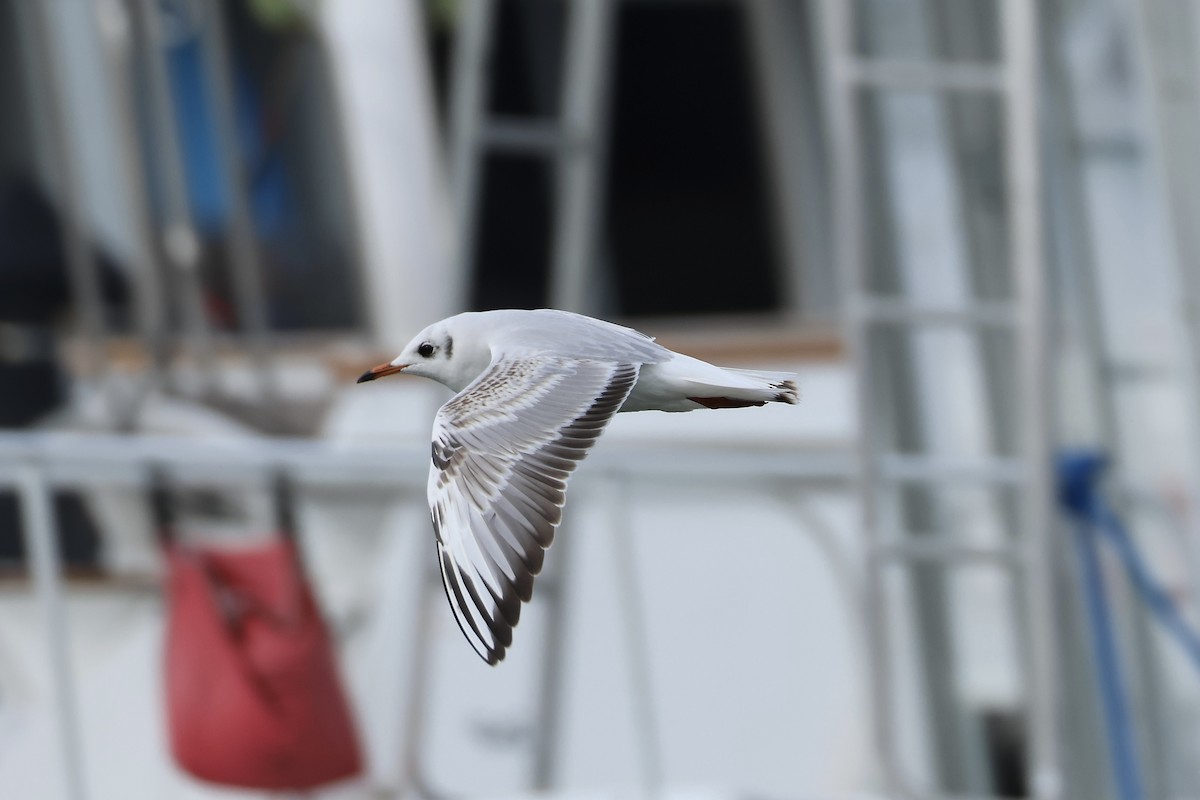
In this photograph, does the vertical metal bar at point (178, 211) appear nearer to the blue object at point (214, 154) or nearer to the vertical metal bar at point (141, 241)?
the vertical metal bar at point (141, 241)

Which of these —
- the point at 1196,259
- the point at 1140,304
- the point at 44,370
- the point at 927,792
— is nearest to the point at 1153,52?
the point at 1196,259

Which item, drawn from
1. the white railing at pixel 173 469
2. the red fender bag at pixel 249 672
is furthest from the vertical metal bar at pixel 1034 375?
the red fender bag at pixel 249 672

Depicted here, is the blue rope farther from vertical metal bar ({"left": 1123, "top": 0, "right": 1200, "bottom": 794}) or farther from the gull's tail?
the gull's tail

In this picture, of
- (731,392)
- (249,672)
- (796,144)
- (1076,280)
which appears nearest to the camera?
(731,392)

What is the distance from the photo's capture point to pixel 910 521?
406 centimetres

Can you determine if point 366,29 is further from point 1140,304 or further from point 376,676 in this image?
point 1140,304

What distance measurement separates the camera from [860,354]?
3.05 m

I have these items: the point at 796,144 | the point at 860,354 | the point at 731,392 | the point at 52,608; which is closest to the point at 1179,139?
the point at 860,354

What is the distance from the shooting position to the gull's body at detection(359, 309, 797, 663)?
0.75 meters

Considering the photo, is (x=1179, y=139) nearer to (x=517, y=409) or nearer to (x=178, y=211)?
(x=517, y=409)

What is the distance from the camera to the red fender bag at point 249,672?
3.14 meters

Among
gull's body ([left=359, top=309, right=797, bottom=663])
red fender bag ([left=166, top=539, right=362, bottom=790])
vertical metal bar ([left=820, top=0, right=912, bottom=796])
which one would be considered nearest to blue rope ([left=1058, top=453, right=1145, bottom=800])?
vertical metal bar ([left=820, top=0, right=912, bottom=796])

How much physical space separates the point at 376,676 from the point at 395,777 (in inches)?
17.6

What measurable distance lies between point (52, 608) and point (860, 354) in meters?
1.29
